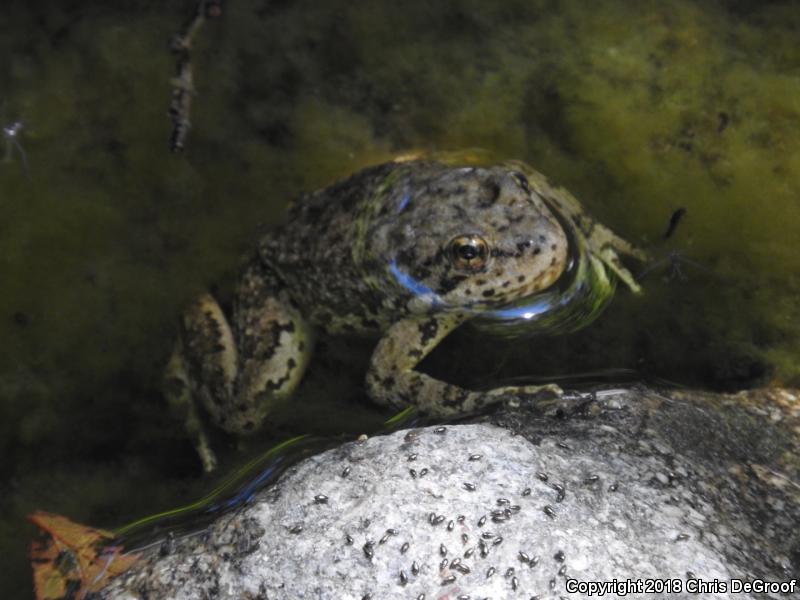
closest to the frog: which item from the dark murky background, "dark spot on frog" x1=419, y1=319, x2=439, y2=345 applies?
"dark spot on frog" x1=419, y1=319, x2=439, y2=345

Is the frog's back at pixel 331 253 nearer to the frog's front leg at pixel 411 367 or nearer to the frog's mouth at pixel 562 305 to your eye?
the frog's front leg at pixel 411 367

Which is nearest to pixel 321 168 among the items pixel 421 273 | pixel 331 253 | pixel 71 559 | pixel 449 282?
pixel 331 253

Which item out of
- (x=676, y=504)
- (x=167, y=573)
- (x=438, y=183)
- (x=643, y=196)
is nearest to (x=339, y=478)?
(x=167, y=573)

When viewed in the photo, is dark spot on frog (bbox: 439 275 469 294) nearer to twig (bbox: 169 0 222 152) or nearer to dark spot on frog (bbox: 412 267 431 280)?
dark spot on frog (bbox: 412 267 431 280)

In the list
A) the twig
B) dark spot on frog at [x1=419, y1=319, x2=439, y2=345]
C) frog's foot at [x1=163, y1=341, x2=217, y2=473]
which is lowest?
frog's foot at [x1=163, y1=341, x2=217, y2=473]

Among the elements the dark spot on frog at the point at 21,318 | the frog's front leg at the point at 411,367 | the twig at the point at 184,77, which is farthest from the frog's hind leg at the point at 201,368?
the twig at the point at 184,77

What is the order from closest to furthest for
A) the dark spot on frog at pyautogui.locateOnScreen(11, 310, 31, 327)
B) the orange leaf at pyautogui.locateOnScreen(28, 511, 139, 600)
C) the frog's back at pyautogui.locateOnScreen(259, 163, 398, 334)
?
the orange leaf at pyautogui.locateOnScreen(28, 511, 139, 600), the frog's back at pyautogui.locateOnScreen(259, 163, 398, 334), the dark spot on frog at pyautogui.locateOnScreen(11, 310, 31, 327)
